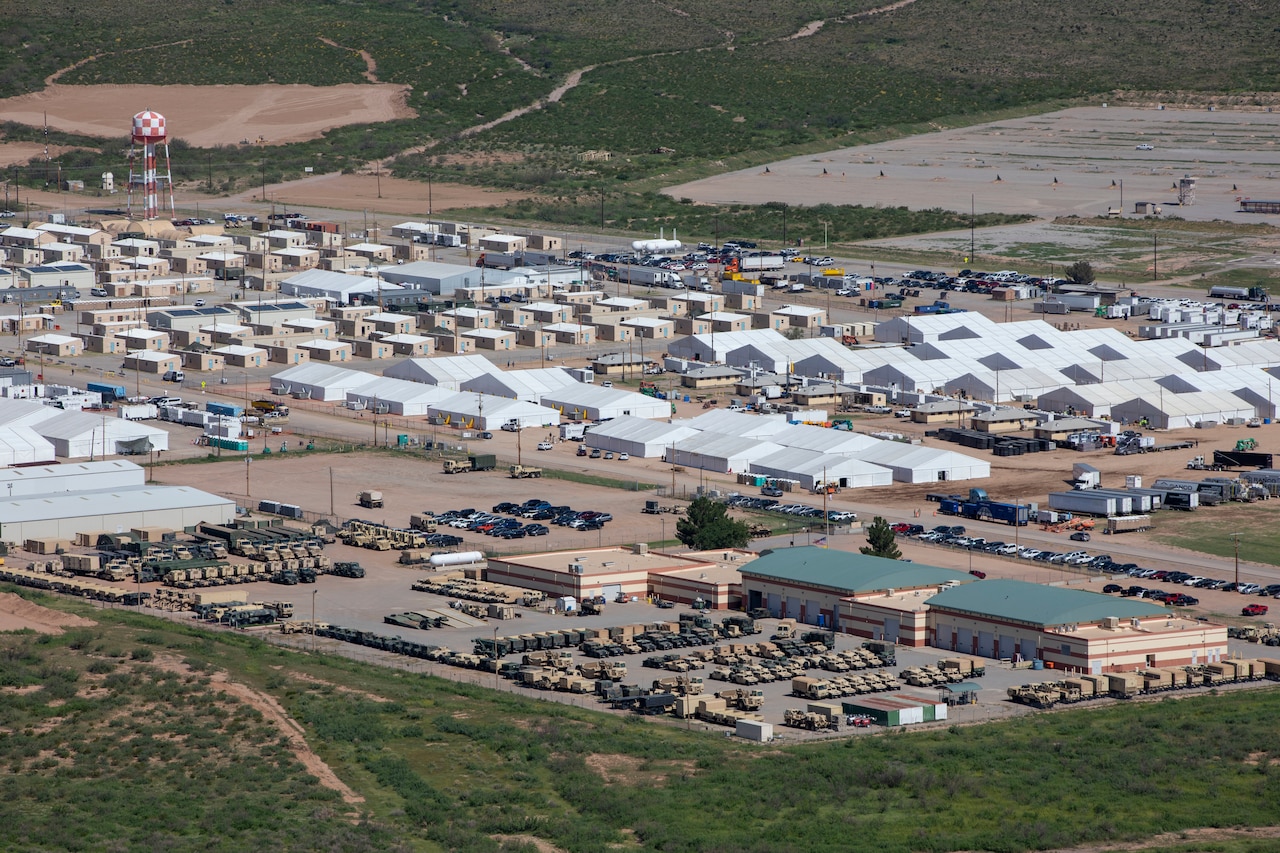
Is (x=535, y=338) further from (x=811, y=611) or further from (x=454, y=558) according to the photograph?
(x=811, y=611)

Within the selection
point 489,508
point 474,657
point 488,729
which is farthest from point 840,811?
point 489,508

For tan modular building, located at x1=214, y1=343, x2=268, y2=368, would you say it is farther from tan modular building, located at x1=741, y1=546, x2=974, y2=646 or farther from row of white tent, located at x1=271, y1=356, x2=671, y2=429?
tan modular building, located at x1=741, y1=546, x2=974, y2=646

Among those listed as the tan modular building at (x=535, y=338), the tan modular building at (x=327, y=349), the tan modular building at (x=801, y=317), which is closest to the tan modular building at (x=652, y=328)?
the tan modular building at (x=535, y=338)

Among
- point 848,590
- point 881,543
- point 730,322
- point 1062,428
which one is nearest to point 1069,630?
point 848,590

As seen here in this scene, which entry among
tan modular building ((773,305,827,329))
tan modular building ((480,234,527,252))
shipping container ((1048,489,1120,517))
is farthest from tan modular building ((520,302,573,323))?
shipping container ((1048,489,1120,517))

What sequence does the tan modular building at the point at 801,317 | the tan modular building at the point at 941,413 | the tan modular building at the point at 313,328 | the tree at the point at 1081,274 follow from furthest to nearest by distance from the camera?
the tree at the point at 1081,274 < the tan modular building at the point at 801,317 < the tan modular building at the point at 313,328 < the tan modular building at the point at 941,413

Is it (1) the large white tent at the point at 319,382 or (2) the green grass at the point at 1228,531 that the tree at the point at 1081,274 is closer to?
(1) the large white tent at the point at 319,382

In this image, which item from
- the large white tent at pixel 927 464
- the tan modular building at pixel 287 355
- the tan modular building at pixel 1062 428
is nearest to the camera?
the large white tent at pixel 927 464
